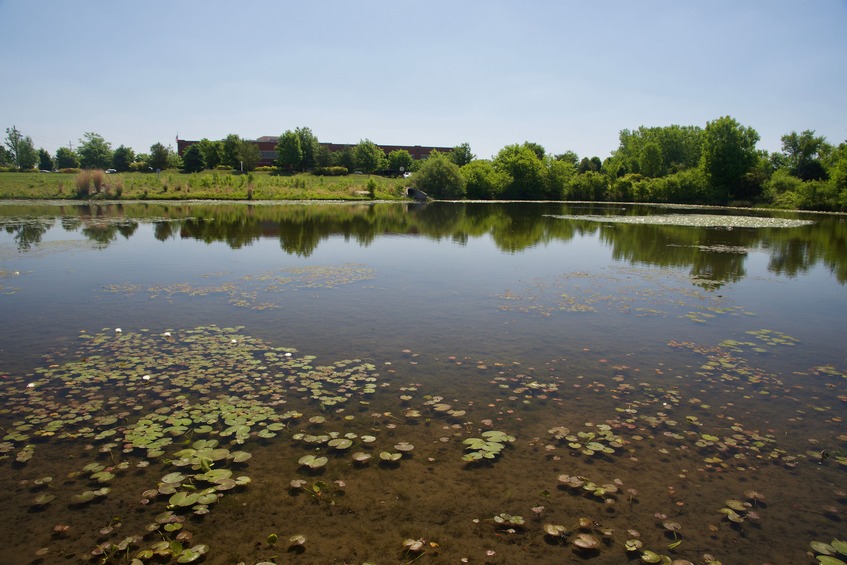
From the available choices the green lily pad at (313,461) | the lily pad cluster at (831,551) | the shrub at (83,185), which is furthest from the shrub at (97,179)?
the lily pad cluster at (831,551)

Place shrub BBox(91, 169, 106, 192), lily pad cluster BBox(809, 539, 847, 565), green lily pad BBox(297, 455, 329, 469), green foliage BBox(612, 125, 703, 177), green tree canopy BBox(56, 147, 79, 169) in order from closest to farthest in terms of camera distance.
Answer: lily pad cluster BBox(809, 539, 847, 565) < green lily pad BBox(297, 455, 329, 469) < shrub BBox(91, 169, 106, 192) < green tree canopy BBox(56, 147, 79, 169) < green foliage BBox(612, 125, 703, 177)

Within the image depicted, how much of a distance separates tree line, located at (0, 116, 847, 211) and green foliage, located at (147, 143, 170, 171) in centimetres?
18

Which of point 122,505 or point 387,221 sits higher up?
point 387,221

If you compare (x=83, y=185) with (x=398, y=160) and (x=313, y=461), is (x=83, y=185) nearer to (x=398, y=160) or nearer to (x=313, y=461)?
(x=313, y=461)

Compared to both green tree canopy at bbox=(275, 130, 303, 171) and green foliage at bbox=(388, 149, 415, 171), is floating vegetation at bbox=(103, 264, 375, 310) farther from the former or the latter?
green foliage at bbox=(388, 149, 415, 171)

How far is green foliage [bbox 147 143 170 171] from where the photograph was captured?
82688mm

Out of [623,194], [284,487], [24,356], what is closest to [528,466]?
[284,487]

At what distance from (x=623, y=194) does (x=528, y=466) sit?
10110 cm

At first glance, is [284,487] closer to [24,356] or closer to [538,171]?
[24,356]

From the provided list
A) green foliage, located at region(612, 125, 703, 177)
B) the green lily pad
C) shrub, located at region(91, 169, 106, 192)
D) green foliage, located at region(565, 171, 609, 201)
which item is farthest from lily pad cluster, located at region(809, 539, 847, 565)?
green foliage, located at region(612, 125, 703, 177)

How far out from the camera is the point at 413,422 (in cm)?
642

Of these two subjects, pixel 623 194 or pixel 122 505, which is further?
pixel 623 194

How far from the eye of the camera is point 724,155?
273 feet

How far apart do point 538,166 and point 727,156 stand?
31988 mm
